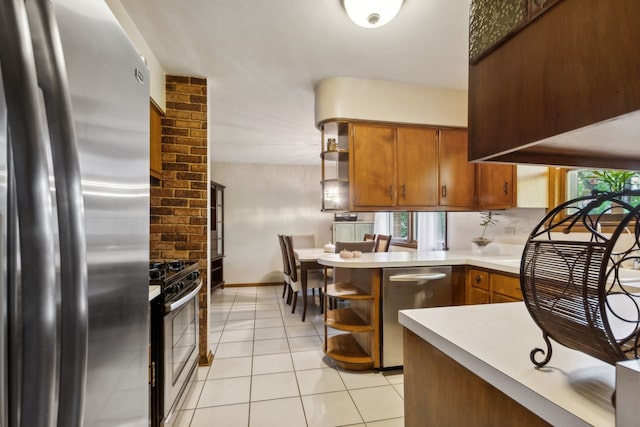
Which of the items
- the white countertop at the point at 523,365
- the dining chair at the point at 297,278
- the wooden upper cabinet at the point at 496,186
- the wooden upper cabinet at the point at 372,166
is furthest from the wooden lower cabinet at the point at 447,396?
the dining chair at the point at 297,278

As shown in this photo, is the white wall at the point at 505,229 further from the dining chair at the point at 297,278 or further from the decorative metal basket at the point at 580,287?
the decorative metal basket at the point at 580,287

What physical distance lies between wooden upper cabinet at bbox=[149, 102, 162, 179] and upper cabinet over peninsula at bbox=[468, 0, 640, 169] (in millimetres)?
2169

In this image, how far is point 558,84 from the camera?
464mm

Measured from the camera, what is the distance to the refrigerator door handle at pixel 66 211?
413 millimetres

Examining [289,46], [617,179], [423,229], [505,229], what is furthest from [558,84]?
[423,229]

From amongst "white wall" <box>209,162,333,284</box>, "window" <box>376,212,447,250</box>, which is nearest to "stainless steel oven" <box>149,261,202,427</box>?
"window" <box>376,212,447,250</box>

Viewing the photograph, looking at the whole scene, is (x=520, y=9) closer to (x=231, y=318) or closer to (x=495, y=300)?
(x=495, y=300)

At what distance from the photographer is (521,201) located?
262 centimetres

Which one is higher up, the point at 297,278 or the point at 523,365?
the point at 523,365

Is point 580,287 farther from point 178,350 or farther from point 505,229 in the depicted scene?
point 505,229

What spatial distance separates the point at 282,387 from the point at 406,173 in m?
2.15

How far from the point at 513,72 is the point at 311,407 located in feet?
7.09

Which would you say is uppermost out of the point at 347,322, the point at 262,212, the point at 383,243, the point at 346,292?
the point at 262,212

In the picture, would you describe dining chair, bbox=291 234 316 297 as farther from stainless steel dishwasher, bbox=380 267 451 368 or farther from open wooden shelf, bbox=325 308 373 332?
stainless steel dishwasher, bbox=380 267 451 368
